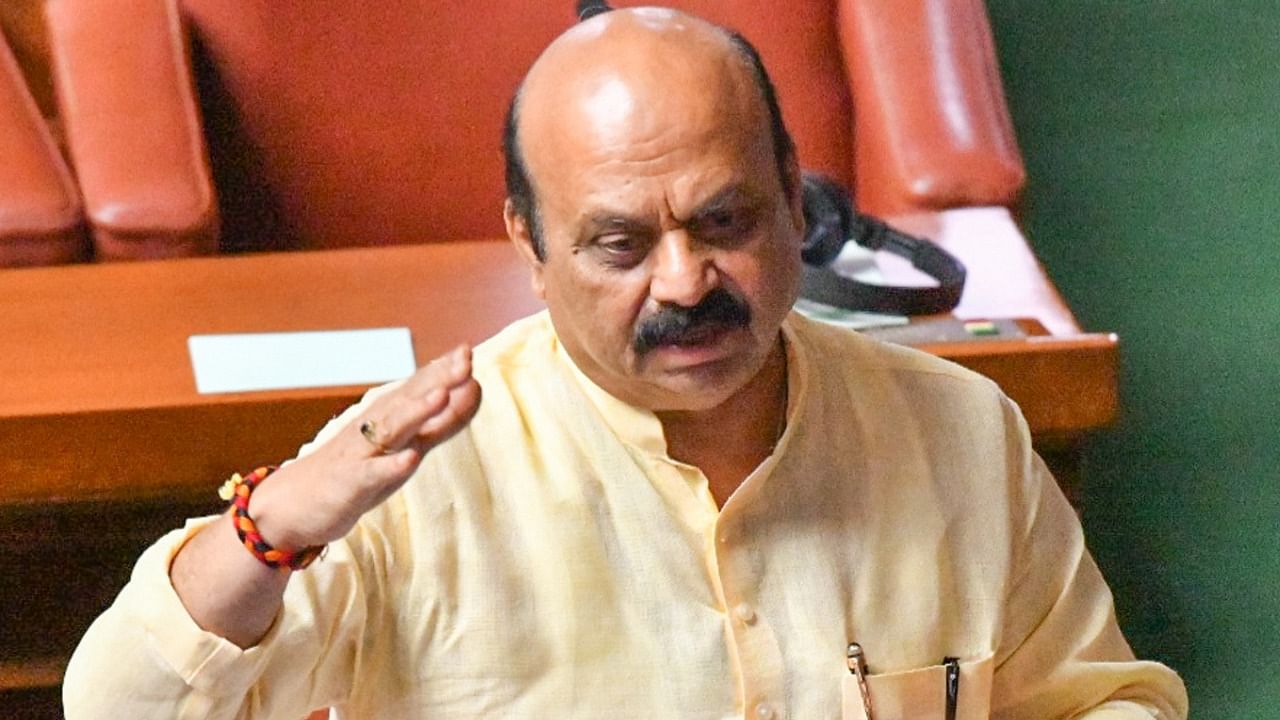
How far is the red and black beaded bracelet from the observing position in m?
0.75

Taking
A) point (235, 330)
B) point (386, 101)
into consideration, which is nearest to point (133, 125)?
point (386, 101)

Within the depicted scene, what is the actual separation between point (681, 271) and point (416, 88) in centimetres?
152

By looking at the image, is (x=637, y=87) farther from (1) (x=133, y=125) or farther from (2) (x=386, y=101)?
(2) (x=386, y=101)

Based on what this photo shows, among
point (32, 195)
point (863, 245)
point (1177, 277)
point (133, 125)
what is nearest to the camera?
point (863, 245)

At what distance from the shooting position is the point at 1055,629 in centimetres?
103

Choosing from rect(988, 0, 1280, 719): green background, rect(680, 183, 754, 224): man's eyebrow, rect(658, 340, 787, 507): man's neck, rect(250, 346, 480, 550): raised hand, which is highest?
rect(680, 183, 754, 224): man's eyebrow

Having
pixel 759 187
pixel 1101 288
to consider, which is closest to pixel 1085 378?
pixel 759 187

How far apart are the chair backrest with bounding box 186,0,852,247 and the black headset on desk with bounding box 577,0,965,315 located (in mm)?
581

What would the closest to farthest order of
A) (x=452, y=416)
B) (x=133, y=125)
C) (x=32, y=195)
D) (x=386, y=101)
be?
(x=452, y=416), (x=32, y=195), (x=133, y=125), (x=386, y=101)

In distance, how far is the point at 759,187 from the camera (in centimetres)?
85

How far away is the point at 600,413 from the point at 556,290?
107 mm

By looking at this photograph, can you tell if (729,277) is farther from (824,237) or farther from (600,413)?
(824,237)

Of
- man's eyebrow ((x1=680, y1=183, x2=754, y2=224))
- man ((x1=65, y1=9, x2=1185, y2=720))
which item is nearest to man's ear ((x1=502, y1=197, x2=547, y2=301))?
man ((x1=65, y1=9, x2=1185, y2=720))

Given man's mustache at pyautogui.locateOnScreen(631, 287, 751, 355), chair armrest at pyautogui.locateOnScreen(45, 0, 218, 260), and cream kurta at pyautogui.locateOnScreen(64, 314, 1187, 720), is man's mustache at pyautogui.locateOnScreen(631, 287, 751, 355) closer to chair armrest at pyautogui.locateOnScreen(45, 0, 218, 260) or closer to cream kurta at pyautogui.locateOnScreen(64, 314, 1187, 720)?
cream kurta at pyautogui.locateOnScreen(64, 314, 1187, 720)
